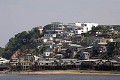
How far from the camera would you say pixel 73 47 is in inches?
5012

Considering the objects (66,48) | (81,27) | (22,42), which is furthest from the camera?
(81,27)

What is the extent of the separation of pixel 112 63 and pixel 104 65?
161cm

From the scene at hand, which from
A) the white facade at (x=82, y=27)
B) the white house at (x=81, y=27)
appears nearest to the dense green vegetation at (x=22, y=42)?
the white house at (x=81, y=27)

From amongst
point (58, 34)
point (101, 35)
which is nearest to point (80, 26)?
point (58, 34)

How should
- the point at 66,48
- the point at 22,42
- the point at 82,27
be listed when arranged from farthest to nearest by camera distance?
the point at 82,27 < the point at 22,42 < the point at 66,48

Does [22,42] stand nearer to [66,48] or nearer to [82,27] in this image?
[82,27]

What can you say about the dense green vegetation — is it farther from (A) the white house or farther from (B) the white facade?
(B) the white facade

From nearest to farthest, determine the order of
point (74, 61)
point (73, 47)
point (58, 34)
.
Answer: point (74, 61)
point (73, 47)
point (58, 34)

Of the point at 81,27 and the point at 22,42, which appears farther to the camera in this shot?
the point at 81,27

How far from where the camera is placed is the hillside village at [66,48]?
4619 inches

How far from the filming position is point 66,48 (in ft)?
428

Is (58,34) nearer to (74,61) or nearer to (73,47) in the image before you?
(73,47)

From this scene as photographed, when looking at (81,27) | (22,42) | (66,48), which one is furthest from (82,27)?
(66,48)

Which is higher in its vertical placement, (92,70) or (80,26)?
(80,26)
